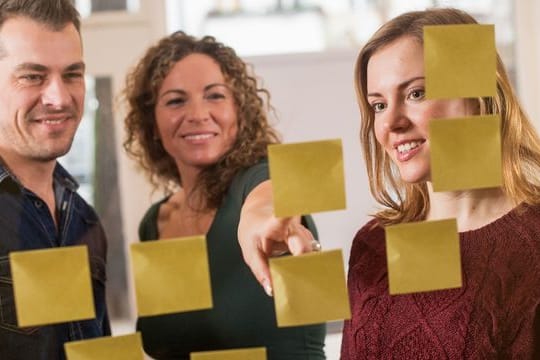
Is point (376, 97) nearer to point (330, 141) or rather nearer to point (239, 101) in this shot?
point (330, 141)

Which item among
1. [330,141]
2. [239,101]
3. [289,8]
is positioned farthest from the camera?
[289,8]

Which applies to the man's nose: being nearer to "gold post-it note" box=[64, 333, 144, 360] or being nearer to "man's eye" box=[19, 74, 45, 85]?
"man's eye" box=[19, 74, 45, 85]

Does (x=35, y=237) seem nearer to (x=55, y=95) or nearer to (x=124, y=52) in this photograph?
(x=55, y=95)

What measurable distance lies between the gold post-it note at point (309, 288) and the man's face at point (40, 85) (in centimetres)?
24

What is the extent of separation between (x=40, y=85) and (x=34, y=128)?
4cm

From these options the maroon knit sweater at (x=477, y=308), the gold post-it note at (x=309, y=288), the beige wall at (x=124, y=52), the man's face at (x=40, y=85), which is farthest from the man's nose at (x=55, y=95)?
the beige wall at (x=124, y=52)

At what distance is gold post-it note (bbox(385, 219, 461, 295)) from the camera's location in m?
0.62

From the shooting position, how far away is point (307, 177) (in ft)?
1.99

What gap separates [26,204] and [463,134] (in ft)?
1.40

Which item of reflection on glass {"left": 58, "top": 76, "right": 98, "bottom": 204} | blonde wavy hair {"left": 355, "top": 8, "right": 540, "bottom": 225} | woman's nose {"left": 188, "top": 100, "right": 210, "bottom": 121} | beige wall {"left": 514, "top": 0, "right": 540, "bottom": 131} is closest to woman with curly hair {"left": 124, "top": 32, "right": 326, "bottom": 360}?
woman's nose {"left": 188, "top": 100, "right": 210, "bottom": 121}

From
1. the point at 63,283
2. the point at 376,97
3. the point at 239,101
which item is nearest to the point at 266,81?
the point at 239,101

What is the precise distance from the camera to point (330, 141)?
600mm

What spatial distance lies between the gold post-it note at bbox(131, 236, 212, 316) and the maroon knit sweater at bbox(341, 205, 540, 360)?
234mm

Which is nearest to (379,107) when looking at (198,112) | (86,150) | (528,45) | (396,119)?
(396,119)
